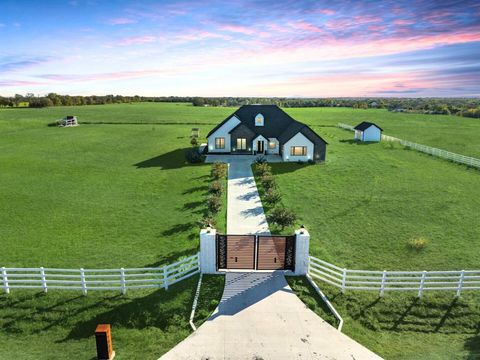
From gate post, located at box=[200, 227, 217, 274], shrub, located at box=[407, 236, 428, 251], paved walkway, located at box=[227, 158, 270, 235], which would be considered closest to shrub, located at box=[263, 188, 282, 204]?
paved walkway, located at box=[227, 158, 270, 235]

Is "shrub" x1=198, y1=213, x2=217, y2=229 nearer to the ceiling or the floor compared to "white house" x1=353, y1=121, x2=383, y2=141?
nearer to the floor

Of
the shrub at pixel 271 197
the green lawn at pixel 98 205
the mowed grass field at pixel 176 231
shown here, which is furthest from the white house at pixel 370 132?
the shrub at pixel 271 197

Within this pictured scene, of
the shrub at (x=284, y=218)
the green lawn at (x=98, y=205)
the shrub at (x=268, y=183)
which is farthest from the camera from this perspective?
the shrub at (x=268, y=183)

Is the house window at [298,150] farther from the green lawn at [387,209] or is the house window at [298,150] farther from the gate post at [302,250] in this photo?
the gate post at [302,250]

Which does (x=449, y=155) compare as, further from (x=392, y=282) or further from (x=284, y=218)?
(x=392, y=282)

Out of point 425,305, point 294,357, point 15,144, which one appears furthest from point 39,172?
point 425,305

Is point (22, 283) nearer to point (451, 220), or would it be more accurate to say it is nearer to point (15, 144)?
point (451, 220)

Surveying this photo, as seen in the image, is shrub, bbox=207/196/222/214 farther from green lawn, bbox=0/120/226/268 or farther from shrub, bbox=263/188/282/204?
shrub, bbox=263/188/282/204
